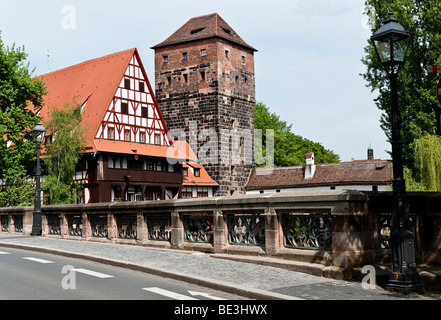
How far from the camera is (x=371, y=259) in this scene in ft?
29.0

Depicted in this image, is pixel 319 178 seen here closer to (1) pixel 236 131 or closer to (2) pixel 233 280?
(1) pixel 236 131

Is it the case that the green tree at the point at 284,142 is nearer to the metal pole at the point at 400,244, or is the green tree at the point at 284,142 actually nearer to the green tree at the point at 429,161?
the green tree at the point at 429,161

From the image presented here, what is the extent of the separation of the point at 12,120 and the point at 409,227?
33043mm

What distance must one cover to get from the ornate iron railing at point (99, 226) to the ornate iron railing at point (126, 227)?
0.73 m

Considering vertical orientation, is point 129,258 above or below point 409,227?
below

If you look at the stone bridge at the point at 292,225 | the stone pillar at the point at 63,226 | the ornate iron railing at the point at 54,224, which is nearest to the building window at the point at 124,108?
the ornate iron railing at the point at 54,224

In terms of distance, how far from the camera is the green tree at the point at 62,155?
3872 centimetres

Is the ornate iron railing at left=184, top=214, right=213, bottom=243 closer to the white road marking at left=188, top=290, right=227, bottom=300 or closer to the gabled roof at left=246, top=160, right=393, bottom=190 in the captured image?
the white road marking at left=188, top=290, right=227, bottom=300

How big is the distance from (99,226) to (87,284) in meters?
8.01

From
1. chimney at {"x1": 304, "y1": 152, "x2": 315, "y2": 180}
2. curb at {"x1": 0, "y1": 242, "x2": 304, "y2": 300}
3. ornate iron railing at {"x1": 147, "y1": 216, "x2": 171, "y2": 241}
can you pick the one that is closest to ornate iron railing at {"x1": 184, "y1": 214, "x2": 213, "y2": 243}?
ornate iron railing at {"x1": 147, "y1": 216, "x2": 171, "y2": 241}

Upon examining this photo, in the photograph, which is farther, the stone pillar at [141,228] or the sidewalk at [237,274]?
the stone pillar at [141,228]

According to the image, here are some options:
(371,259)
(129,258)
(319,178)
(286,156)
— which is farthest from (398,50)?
(286,156)

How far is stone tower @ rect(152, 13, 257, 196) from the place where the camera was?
54.5m

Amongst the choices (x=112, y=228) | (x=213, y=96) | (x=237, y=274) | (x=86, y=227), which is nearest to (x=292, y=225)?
(x=237, y=274)
